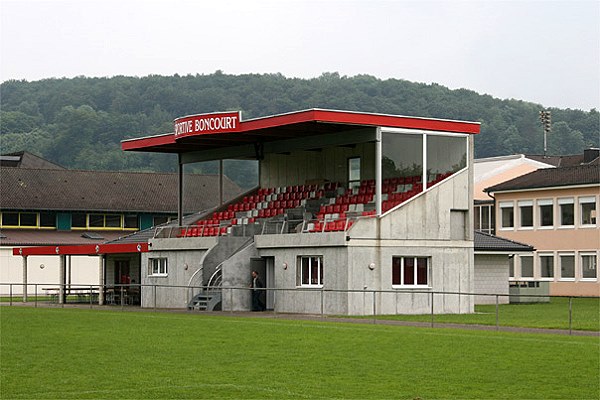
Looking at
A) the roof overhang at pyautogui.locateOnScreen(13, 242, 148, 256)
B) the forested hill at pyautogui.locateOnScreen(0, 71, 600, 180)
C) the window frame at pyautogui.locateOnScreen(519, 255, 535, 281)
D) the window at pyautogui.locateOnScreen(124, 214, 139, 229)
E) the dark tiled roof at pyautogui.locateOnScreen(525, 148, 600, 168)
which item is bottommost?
the window frame at pyautogui.locateOnScreen(519, 255, 535, 281)

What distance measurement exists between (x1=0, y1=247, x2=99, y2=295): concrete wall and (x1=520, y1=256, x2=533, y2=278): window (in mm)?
28241

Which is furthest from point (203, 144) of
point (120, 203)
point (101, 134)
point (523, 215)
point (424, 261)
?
point (101, 134)

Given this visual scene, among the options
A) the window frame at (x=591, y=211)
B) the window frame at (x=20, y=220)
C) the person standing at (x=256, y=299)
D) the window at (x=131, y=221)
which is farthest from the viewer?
the window at (x=131, y=221)

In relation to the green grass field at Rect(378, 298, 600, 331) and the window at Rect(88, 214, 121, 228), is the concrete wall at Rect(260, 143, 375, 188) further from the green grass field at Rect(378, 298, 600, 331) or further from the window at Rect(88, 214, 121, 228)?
the window at Rect(88, 214, 121, 228)

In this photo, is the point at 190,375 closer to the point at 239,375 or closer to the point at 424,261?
the point at 239,375

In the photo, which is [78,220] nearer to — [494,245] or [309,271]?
[494,245]

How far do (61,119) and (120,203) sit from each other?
5470 centimetres

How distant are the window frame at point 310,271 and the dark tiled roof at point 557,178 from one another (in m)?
26.7

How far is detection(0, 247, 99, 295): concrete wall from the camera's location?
7781cm

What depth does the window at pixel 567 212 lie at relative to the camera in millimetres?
69938

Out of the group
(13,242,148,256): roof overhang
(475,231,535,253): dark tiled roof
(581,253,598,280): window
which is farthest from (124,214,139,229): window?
(475,231,535,253): dark tiled roof

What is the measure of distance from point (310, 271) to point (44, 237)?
38725 mm

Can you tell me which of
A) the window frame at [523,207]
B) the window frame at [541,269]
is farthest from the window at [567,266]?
the window frame at [523,207]

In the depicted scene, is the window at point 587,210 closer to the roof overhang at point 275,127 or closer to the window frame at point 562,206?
the window frame at point 562,206
